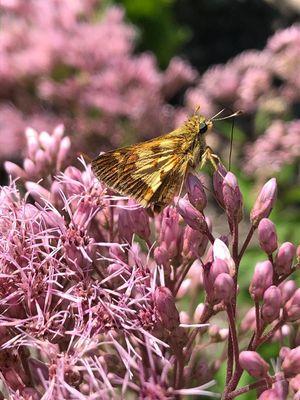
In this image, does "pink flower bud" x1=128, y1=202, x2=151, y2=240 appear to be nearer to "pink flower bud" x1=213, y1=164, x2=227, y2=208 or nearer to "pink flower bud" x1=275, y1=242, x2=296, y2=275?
"pink flower bud" x1=213, y1=164, x2=227, y2=208

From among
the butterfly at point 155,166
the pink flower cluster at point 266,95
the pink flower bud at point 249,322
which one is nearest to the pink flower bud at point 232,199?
the butterfly at point 155,166

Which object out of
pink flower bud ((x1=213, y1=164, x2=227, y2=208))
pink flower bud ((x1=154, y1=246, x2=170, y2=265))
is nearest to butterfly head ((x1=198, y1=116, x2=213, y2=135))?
pink flower bud ((x1=213, y1=164, x2=227, y2=208))

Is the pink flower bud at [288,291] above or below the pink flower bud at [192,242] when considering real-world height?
below

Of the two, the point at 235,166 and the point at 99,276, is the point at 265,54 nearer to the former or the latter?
the point at 235,166

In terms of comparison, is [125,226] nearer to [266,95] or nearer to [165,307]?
[165,307]

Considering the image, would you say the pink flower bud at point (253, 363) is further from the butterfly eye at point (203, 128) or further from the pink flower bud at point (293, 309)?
the butterfly eye at point (203, 128)

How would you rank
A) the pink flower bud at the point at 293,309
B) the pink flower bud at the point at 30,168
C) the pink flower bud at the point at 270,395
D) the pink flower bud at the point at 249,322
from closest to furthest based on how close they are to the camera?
the pink flower bud at the point at 270,395
the pink flower bud at the point at 293,309
the pink flower bud at the point at 249,322
the pink flower bud at the point at 30,168
